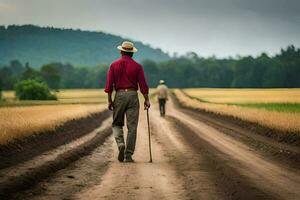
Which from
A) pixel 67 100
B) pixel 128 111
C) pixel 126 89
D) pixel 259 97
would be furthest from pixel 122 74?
pixel 67 100

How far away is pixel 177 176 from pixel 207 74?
521ft

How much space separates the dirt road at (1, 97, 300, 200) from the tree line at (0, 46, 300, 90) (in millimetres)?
89494

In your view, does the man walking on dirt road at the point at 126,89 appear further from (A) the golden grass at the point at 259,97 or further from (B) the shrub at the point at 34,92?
(B) the shrub at the point at 34,92

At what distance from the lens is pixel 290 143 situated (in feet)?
53.0

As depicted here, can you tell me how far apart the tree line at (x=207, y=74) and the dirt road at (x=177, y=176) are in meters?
89.5

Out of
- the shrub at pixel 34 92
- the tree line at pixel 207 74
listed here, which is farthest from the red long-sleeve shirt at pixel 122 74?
the tree line at pixel 207 74

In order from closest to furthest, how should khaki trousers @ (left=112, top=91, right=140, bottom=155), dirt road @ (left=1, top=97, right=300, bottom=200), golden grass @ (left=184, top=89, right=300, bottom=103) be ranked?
dirt road @ (left=1, top=97, right=300, bottom=200) < khaki trousers @ (left=112, top=91, right=140, bottom=155) < golden grass @ (left=184, top=89, right=300, bottom=103)

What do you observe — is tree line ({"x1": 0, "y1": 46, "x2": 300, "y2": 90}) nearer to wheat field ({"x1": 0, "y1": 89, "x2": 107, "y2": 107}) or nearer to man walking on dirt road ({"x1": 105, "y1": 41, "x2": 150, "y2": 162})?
wheat field ({"x1": 0, "y1": 89, "x2": 107, "y2": 107})

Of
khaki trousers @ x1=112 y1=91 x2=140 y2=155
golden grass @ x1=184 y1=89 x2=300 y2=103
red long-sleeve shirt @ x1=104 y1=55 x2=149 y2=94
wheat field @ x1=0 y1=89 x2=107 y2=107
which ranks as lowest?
wheat field @ x1=0 y1=89 x2=107 y2=107

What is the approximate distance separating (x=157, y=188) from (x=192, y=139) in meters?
8.57

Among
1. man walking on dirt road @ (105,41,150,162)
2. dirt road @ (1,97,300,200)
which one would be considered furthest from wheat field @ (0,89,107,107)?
man walking on dirt road @ (105,41,150,162)

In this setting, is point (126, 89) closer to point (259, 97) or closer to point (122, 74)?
point (122, 74)

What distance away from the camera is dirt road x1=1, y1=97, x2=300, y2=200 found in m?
7.28

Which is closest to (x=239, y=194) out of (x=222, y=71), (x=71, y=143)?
(x=71, y=143)
